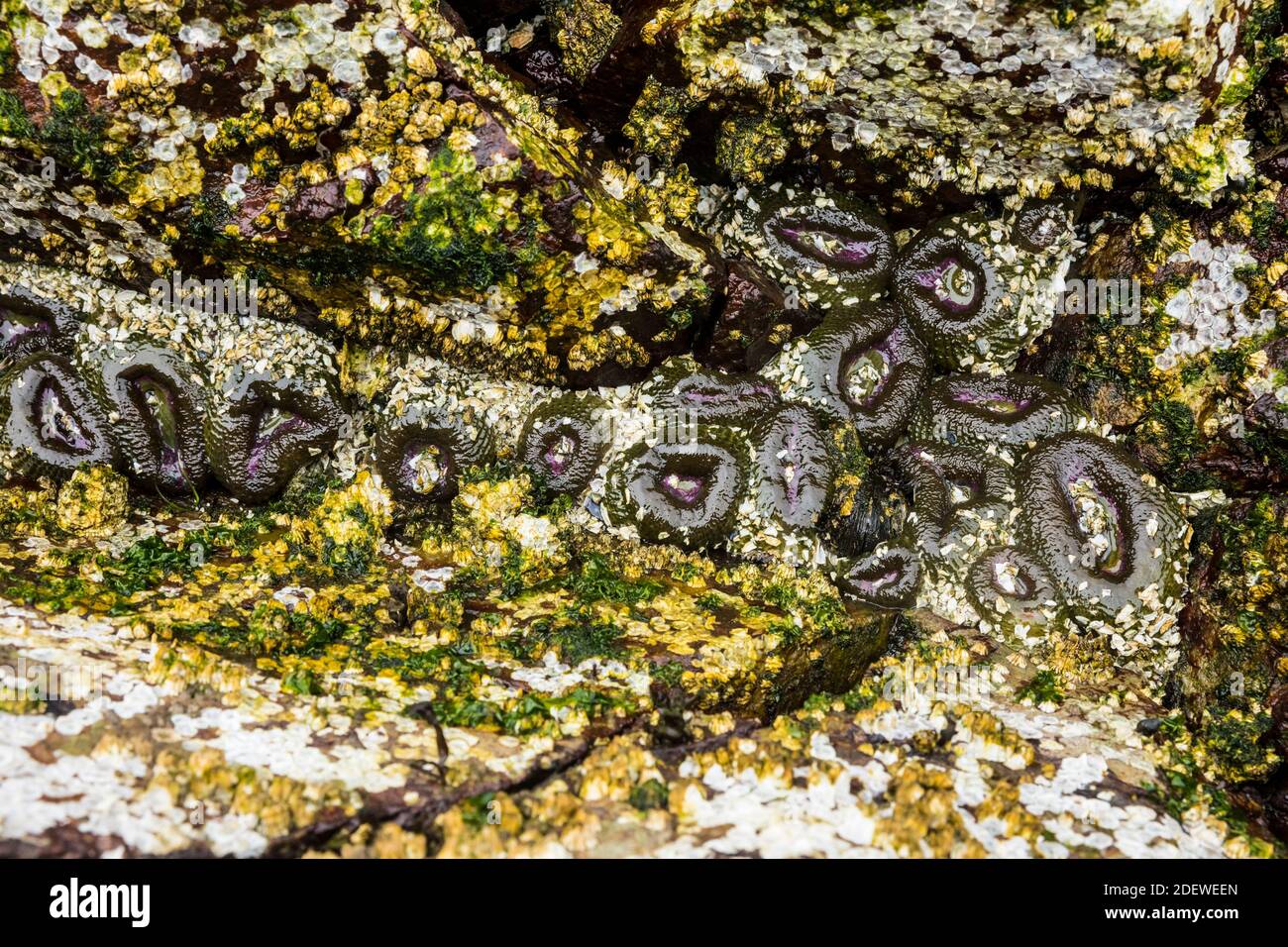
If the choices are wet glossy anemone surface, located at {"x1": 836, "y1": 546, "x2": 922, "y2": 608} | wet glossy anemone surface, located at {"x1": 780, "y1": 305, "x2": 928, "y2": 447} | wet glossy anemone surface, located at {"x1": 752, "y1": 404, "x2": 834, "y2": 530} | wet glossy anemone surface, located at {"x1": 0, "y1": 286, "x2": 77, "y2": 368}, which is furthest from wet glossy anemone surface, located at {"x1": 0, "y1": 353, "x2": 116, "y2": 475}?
wet glossy anemone surface, located at {"x1": 836, "y1": 546, "x2": 922, "y2": 608}

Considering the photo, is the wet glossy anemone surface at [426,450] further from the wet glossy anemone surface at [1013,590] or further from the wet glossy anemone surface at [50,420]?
the wet glossy anemone surface at [1013,590]

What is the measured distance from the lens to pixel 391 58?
12.0 feet

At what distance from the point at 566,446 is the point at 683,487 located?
2.14 feet

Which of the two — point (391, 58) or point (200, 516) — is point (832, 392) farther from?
point (200, 516)

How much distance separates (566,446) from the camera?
4.39m

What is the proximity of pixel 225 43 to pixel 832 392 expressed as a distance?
3.22 metres

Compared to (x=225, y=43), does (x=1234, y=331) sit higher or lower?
lower

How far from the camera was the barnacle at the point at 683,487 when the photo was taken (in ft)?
14.0

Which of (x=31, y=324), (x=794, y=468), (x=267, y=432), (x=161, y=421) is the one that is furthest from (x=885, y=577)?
(x=31, y=324)

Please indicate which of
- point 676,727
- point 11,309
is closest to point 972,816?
point 676,727

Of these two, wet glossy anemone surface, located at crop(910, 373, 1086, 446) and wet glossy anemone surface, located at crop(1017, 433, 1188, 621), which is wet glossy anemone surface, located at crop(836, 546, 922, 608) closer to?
wet glossy anemone surface, located at crop(1017, 433, 1188, 621)

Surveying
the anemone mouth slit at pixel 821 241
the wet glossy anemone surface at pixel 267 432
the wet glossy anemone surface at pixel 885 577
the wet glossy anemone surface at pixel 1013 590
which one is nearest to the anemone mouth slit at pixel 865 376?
the anemone mouth slit at pixel 821 241

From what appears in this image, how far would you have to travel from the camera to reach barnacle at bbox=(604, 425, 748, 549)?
4270 millimetres

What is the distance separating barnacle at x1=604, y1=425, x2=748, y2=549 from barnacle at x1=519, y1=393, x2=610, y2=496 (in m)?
0.15
